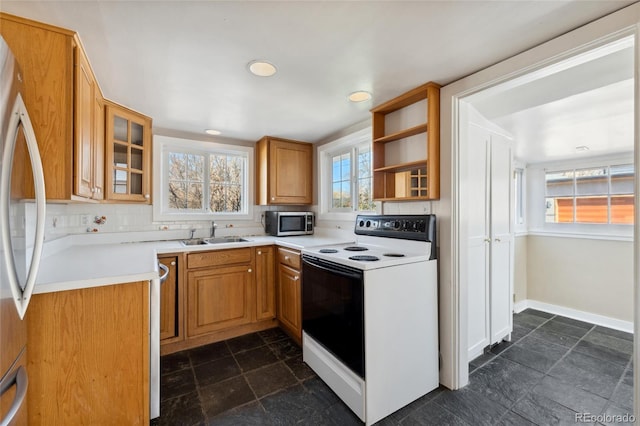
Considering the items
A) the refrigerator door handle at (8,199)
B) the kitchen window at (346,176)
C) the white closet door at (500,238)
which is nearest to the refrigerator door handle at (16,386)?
the refrigerator door handle at (8,199)

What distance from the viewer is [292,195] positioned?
3.34 meters

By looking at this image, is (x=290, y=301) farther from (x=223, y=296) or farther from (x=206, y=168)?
(x=206, y=168)

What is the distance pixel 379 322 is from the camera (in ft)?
5.27

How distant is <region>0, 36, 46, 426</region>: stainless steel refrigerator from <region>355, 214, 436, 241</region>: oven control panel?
79.3 inches

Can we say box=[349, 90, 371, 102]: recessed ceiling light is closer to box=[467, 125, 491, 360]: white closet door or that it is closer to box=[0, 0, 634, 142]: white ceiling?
box=[0, 0, 634, 142]: white ceiling

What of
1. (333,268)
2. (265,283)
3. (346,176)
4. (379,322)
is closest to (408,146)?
(346,176)

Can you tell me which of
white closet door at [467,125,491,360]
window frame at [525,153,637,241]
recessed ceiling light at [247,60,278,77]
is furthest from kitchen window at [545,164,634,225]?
recessed ceiling light at [247,60,278,77]

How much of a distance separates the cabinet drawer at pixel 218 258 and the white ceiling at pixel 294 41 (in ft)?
4.48

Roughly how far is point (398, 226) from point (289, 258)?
1102mm

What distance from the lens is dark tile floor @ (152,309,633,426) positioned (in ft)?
5.29

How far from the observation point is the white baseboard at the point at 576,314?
2.86 metres

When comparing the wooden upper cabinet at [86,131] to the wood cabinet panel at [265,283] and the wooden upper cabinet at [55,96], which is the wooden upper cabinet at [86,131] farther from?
the wood cabinet panel at [265,283]

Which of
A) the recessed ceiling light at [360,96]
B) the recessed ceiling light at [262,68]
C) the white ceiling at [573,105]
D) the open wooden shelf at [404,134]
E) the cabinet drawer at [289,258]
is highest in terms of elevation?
the recessed ceiling light at [360,96]

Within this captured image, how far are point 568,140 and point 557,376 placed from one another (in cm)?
231
